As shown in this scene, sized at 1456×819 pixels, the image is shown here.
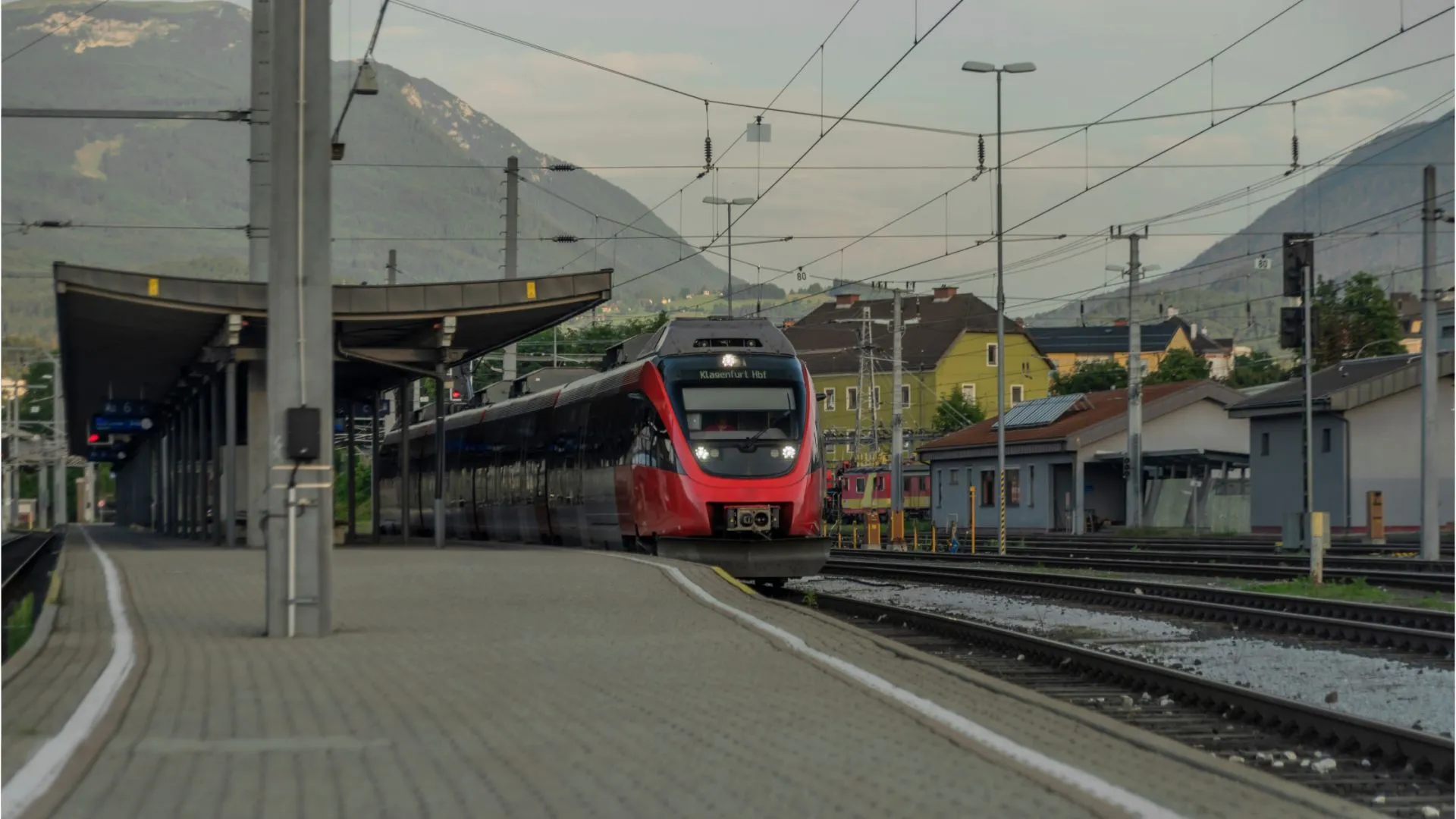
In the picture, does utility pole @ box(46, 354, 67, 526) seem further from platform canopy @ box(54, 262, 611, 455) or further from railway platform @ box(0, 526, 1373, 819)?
railway platform @ box(0, 526, 1373, 819)

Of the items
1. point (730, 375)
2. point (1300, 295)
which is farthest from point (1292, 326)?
point (730, 375)

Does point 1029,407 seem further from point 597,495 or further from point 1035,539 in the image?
point 597,495

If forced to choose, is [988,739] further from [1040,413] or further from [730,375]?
[1040,413]

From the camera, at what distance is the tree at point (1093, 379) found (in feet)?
346

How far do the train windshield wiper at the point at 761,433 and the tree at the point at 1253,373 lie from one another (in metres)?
86.4

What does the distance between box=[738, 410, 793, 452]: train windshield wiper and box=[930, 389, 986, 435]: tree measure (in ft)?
254

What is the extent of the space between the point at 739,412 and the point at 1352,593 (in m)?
8.17

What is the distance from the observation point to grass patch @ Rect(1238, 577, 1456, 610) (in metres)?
21.0

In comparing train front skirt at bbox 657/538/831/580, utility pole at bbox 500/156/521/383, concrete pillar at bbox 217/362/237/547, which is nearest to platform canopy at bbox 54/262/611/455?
concrete pillar at bbox 217/362/237/547

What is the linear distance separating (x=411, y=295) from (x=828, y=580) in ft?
28.5

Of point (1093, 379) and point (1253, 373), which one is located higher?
point (1253, 373)

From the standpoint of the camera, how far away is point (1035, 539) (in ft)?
162

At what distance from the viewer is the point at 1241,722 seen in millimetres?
11562

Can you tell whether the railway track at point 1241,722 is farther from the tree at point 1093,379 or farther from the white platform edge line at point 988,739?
the tree at point 1093,379
